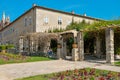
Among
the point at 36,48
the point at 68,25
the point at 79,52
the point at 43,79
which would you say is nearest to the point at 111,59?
the point at 79,52

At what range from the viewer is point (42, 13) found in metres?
35.0

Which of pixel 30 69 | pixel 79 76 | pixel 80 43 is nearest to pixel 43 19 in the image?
pixel 80 43

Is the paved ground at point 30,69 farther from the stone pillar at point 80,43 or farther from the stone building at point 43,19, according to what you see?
the stone building at point 43,19

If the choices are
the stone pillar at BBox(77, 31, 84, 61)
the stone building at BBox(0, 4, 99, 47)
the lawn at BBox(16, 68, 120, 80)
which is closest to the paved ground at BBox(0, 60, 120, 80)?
the lawn at BBox(16, 68, 120, 80)

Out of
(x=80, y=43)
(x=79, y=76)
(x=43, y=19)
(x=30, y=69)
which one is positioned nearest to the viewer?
(x=79, y=76)

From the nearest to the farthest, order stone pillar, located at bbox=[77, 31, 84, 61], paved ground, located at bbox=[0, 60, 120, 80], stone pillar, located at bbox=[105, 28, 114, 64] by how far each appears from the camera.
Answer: paved ground, located at bbox=[0, 60, 120, 80]
stone pillar, located at bbox=[105, 28, 114, 64]
stone pillar, located at bbox=[77, 31, 84, 61]

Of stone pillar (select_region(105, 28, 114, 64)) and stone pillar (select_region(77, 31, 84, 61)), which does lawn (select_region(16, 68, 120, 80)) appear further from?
stone pillar (select_region(77, 31, 84, 61))

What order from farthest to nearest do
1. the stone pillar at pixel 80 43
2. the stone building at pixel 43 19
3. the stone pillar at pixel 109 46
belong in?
the stone building at pixel 43 19
the stone pillar at pixel 80 43
the stone pillar at pixel 109 46

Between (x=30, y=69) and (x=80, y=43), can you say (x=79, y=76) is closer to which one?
(x=30, y=69)

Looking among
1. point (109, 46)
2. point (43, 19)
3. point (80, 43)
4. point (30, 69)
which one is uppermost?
point (43, 19)

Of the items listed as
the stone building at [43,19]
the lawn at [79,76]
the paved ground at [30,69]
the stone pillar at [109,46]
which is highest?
the stone building at [43,19]

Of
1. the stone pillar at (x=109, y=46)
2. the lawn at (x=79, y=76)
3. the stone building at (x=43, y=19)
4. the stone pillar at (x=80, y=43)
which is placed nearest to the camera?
the lawn at (x=79, y=76)

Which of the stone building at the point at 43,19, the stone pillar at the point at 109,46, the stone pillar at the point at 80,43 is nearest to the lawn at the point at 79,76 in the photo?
the stone pillar at the point at 109,46

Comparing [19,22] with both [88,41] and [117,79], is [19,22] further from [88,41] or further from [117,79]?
[117,79]
